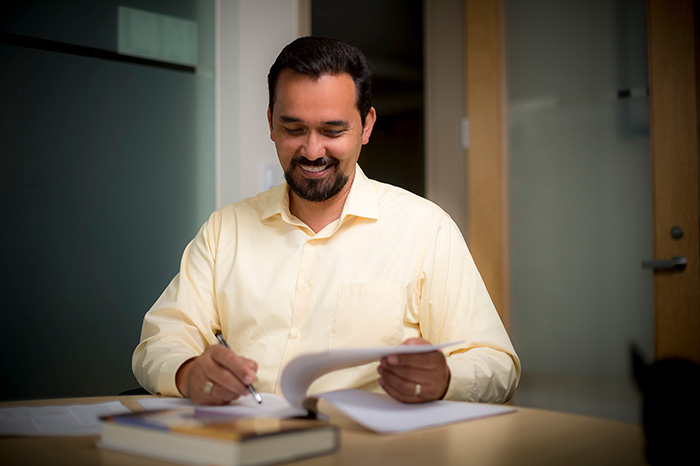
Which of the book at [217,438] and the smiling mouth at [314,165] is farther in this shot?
the smiling mouth at [314,165]

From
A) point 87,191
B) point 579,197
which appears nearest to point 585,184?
point 579,197

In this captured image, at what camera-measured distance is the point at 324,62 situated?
1.44 m

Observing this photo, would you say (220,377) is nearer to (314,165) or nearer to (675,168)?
(314,165)

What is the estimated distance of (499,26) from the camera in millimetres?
2762

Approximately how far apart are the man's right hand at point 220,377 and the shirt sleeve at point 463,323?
32 cm

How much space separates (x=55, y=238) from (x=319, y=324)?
1213mm

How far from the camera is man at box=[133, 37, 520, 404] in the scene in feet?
4.45

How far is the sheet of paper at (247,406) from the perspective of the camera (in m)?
0.84

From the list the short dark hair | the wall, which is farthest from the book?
the wall

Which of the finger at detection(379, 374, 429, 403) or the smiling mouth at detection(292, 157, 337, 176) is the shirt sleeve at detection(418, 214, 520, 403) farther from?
the smiling mouth at detection(292, 157, 337, 176)

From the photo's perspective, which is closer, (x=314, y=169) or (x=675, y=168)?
(x=314, y=169)

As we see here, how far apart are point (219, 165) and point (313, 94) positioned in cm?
123

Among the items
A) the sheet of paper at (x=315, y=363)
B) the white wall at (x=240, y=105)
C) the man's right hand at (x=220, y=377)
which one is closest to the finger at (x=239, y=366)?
the man's right hand at (x=220, y=377)

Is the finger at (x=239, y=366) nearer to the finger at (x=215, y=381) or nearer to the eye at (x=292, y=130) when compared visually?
the finger at (x=215, y=381)
